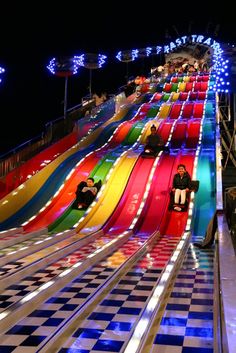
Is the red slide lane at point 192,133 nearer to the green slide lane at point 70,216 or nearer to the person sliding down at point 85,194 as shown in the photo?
the green slide lane at point 70,216

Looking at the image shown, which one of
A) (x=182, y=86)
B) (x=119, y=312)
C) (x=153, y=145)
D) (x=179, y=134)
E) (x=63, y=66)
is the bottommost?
(x=119, y=312)

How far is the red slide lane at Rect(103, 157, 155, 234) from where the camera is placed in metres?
9.72

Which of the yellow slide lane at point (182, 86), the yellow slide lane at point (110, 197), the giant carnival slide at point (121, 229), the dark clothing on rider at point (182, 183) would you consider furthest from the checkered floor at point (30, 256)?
the yellow slide lane at point (182, 86)

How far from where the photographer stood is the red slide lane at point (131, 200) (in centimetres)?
972

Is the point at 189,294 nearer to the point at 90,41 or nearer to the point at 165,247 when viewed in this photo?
the point at 165,247

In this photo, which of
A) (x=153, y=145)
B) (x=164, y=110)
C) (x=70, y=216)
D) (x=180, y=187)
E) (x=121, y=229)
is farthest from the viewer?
(x=164, y=110)

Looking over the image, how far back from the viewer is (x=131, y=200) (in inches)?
431

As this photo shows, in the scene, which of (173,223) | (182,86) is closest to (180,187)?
(173,223)

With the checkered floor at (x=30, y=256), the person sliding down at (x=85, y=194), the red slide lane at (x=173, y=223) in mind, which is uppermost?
the person sliding down at (x=85, y=194)

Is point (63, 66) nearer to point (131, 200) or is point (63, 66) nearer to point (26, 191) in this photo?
point (26, 191)

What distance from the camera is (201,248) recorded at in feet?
26.0

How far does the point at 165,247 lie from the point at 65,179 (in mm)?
→ 4951

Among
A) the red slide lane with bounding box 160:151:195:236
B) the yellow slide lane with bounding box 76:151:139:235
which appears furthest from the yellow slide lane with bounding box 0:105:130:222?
the red slide lane with bounding box 160:151:195:236

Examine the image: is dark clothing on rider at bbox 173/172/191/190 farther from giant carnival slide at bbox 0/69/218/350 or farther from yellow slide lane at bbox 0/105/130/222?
yellow slide lane at bbox 0/105/130/222
